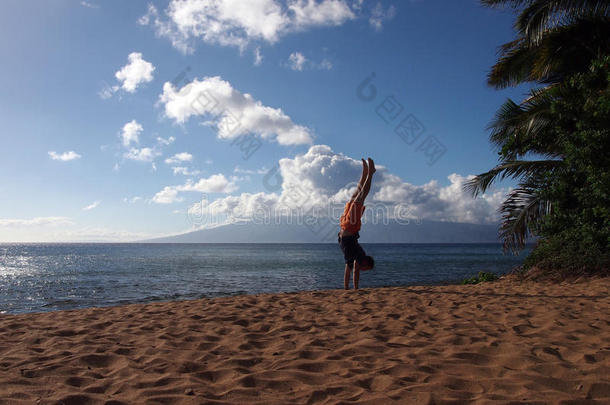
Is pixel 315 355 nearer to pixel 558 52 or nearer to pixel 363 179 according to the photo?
pixel 363 179

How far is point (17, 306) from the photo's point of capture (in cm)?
959

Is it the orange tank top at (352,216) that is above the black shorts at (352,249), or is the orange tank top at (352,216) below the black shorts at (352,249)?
above

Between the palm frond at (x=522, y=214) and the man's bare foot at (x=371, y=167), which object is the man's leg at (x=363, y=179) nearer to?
the man's bare foot at (x=371, y=167)

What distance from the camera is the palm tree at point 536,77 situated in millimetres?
9391

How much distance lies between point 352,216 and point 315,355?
3853 millimetres

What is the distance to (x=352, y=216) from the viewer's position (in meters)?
6.95

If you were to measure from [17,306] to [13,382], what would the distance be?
8.84 meters

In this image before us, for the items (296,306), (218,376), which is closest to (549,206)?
(296,306)

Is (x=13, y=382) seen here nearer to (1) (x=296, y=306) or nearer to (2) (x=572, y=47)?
(1) (x=296, y=306)

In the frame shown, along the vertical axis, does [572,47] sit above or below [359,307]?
above

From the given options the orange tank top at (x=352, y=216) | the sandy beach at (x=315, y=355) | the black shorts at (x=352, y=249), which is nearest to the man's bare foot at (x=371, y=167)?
the orange tank top at (x=352, y=216)

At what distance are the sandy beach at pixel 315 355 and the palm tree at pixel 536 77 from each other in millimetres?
5791

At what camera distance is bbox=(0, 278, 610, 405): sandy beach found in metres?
2.53

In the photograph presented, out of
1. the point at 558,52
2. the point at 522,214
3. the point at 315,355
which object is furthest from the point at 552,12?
the point at 315,355
